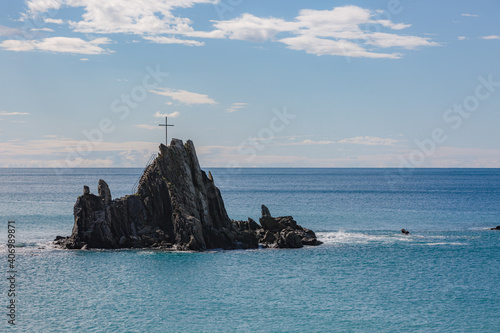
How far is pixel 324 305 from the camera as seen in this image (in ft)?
141

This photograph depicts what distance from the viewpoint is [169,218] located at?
7112 centimetres

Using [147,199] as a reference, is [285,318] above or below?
below

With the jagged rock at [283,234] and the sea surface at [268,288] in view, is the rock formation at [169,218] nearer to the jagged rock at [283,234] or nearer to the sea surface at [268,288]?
the jagged rock at [283,234]

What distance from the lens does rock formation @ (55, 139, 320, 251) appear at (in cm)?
6781

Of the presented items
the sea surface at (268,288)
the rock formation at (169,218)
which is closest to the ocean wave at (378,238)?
the sea surface at (268,288)

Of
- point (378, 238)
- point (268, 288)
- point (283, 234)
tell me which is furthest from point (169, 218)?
point (378, 238)

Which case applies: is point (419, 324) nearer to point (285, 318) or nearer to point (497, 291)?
point (285, 318)

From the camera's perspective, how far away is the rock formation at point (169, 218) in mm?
67812

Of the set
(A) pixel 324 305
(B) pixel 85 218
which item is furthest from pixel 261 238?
(A) pixel 324 305

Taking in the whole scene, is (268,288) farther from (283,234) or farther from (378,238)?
(378,238)

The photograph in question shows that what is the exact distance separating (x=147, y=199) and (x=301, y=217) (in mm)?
46662

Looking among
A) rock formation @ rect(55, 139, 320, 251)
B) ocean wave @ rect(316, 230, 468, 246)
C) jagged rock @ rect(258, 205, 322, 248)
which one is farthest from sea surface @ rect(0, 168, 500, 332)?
rock formation @ rect(55, 139, 320, 251)

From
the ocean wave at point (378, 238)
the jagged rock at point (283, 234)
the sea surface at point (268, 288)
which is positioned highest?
the jagged rock at point (283, 234)

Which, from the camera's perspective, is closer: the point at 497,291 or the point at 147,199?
the point at 497,291
